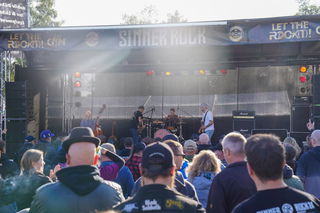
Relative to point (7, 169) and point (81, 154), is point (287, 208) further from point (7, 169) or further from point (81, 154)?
point (7, 169)

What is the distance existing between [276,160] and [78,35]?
38.9 ft

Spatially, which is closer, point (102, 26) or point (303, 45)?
point (102, 26)

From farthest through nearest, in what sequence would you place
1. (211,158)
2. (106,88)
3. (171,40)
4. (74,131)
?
(106,88)
(171,40)
(211,158)
(74,131)

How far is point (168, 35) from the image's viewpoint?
13188mm

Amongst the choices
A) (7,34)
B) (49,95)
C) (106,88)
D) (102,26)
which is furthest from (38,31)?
(106,88)

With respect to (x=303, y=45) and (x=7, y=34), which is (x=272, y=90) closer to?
(x=303, y=45)

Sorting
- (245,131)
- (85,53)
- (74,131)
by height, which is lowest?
(245,131)

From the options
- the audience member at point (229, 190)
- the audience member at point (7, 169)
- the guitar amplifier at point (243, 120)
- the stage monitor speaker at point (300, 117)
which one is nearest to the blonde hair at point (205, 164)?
the audience member at point (229, 190)

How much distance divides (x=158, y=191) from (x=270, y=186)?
0.66 m

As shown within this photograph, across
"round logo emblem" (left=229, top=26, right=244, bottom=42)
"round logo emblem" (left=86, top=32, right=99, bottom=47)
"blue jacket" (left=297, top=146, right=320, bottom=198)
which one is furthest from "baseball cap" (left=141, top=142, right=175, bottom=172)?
"round logo emblem" (left=86, top=32, right=99, bottom=47)

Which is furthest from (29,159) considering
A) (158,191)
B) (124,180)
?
(158,191)

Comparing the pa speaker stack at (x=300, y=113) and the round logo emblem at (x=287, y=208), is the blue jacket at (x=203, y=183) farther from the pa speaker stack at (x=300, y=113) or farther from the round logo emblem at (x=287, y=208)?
the pa speaker stack at (x=300, y=113)

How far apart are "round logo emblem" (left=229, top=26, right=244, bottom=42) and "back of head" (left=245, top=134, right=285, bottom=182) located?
415 inches

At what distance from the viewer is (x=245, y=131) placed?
16.0 meters
